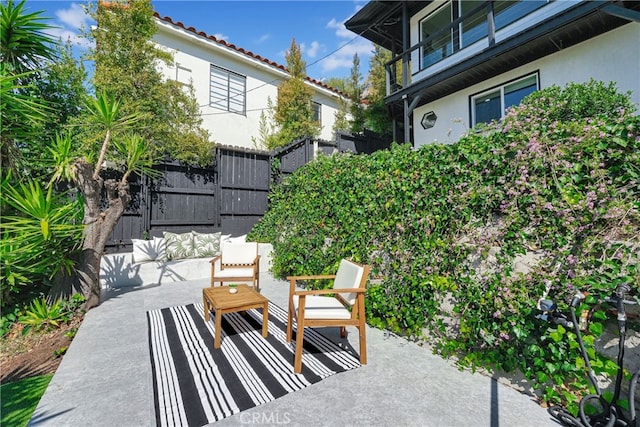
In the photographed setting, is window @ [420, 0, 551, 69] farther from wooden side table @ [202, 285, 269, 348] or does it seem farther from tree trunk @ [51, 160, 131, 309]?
tree trunk @ [51, 160, 131, 309]

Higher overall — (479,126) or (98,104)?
(98,104)

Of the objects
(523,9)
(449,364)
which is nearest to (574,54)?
(523,9)

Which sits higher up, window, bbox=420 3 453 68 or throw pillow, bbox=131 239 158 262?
window, bbox=420 3 453 68

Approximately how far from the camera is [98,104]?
3781mm

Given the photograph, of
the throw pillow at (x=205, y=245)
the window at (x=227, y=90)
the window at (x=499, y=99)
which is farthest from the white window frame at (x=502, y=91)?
the window at (x=227, y=90)

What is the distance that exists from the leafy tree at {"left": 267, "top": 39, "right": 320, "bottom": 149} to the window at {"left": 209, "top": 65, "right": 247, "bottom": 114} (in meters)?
1.23

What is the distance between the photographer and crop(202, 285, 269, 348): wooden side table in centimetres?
278

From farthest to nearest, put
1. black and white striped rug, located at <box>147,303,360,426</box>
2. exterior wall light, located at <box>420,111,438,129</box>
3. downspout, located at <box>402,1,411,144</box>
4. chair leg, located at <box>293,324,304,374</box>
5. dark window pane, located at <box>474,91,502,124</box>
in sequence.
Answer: exterior wall light, located at <box>420,111,438,129</box> → downspout, located at <box>402,1,411,144</box> → dark window pane, located at <box>474,91,502,124</box> → chair leg, located at <box>293,324,304,374</box> → black and white striped rug, located at <box>147,303,360,426</box>

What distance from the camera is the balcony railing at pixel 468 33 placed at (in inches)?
231

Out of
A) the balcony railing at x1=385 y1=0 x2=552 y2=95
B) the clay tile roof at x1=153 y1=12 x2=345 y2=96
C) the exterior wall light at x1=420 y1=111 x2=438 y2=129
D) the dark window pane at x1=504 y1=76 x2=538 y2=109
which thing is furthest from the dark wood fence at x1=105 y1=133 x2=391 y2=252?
the dark window pane at x1=504 y1=76 x2=538 y2=109

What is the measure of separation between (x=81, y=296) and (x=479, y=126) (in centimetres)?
539

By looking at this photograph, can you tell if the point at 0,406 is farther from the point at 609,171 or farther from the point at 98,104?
the point at 609,171

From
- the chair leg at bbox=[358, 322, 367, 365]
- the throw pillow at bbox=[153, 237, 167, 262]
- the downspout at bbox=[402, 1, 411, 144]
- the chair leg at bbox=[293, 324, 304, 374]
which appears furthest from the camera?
the downspout at bbox=[402, 1, 411, 144]

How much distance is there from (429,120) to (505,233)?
649 cm
